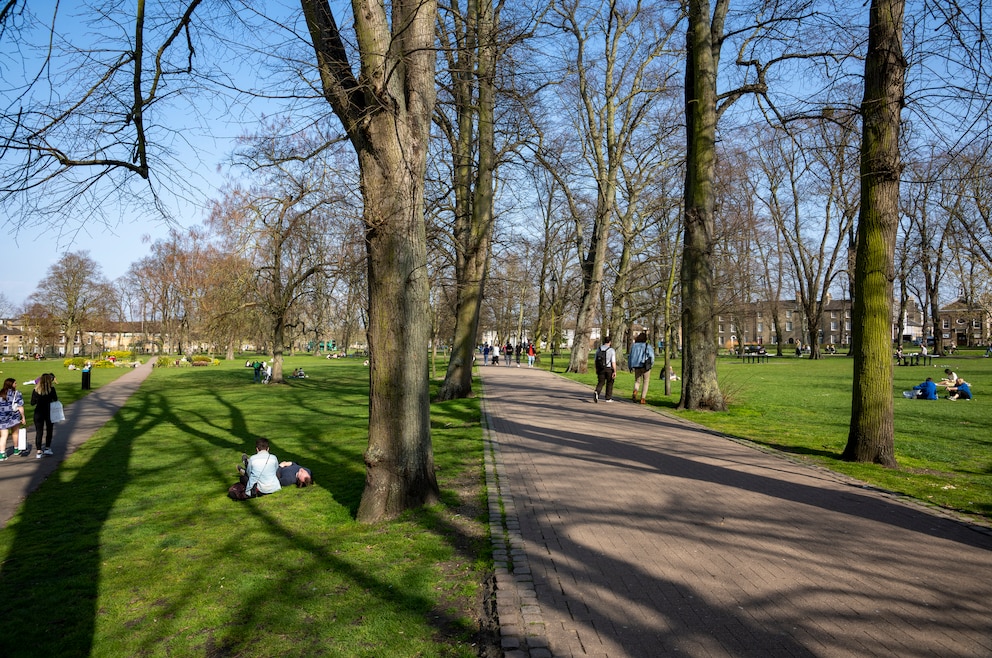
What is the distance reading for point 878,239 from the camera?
29.5 ft

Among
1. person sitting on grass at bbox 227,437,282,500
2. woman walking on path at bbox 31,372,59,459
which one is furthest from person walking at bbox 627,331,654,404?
woman walking on path at bbox 31,372,59,459

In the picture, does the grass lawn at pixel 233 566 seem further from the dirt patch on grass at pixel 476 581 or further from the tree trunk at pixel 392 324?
the tree trunk at pixel 392 324

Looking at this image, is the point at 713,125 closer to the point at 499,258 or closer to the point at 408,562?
the point at 499,258

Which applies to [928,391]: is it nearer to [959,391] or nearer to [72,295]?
[959,391]

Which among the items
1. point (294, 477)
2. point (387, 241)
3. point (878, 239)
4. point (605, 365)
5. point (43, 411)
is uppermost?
point (878, 239)

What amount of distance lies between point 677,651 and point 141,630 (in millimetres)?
3430

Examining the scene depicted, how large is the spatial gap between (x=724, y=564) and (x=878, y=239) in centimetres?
608

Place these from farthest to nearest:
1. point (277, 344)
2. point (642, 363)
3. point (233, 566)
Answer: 1. point (277, 344)
2. point (642, 363)
3. point (233, 566)

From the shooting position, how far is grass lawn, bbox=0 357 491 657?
4.14 metres

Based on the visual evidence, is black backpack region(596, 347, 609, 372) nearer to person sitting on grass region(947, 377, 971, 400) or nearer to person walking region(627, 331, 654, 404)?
person walking region(627, 331, 654, 404)

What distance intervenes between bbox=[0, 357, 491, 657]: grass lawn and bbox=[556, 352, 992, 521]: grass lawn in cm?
493

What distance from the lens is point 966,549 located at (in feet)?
17.5

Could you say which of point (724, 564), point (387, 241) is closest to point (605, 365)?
point (387, 241)

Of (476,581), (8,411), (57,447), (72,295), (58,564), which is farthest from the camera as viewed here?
(72,295)
